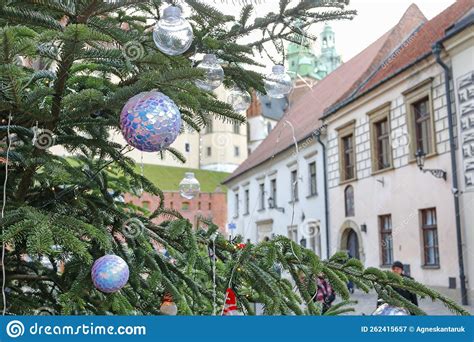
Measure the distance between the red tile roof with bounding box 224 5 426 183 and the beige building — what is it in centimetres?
8

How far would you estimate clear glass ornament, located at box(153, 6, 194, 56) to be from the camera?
7.80ft

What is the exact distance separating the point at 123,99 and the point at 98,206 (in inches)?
29.6

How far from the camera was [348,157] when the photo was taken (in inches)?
682

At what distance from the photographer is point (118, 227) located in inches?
109

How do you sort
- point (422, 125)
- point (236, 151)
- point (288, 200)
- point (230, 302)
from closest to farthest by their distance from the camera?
point (230, 302)
point (422, 125)
point (288, 200)
point (236, 151)

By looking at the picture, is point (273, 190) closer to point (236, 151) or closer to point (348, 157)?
point (348, 157)

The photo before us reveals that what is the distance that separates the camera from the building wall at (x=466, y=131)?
1132 centimetres

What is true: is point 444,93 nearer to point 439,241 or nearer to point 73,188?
point 439,241

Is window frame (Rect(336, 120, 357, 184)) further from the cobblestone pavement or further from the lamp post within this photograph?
the cobblestone pavement

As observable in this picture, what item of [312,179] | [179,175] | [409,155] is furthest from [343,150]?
[179,175]

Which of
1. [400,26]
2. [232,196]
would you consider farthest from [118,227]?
[232,196]

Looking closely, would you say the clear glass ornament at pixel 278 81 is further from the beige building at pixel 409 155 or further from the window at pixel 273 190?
the window at pixel 273 190

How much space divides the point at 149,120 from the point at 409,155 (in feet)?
40.9

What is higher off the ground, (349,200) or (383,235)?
(349,200)
